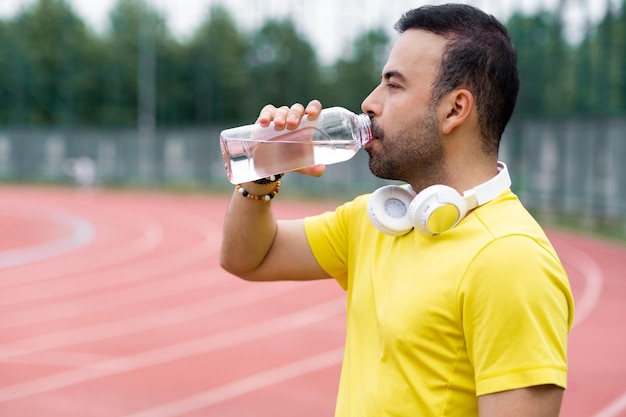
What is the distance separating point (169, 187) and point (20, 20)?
12358 mm

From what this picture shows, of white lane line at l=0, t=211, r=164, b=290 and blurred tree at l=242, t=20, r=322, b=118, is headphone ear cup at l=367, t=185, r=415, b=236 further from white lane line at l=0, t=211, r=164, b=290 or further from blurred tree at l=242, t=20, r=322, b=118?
blurred tree at l=242, t=20, r=322, b=118

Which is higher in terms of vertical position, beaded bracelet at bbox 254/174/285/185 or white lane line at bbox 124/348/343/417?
beaded bracelet at bbox 254/174/285/185

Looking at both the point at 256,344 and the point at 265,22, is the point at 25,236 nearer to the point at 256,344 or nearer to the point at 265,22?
the point at 256,344

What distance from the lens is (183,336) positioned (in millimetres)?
8500

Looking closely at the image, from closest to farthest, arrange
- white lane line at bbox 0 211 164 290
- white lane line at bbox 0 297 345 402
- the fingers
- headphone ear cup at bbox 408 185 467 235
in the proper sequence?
1. headphone ear cup at bbox 408 185 467 235
2. the fingers
3. white lane line at bbox 0 297 345 402
4. white lane line at bbox 0 211 164 290

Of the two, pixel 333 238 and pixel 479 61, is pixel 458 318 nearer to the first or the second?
pixel 479 61

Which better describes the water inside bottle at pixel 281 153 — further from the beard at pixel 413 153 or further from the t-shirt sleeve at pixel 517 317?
the t-shirt sleeve at pixel 517 317

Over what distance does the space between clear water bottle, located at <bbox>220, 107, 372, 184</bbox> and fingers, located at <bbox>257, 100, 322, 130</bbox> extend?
0.08m

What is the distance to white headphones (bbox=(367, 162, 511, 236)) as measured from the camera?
1829mm

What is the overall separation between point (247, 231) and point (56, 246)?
46.7ft

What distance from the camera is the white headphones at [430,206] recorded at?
1829mm

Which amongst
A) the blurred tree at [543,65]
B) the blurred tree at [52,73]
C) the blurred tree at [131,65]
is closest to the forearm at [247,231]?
the blurred tree at [543,65]

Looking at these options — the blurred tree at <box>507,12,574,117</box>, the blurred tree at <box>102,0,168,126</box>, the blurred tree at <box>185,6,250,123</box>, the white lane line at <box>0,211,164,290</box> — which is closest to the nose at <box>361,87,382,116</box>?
the white lane line at <box>0,211,164,290</box>

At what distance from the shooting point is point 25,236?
17828 millimetres
